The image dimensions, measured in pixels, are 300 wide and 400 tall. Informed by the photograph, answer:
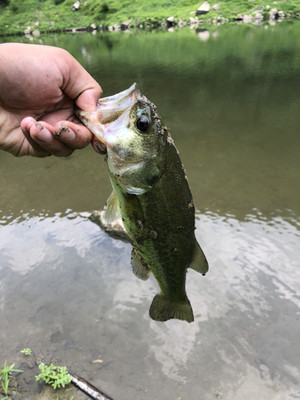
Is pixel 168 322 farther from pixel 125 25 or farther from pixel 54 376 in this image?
pixel 125 25

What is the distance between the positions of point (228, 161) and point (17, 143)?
802 cm

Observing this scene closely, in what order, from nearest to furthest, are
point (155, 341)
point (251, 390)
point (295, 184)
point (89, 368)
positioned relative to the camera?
point (251, 390)
point (89, 368)
point (155, 341)
point (295, 184)

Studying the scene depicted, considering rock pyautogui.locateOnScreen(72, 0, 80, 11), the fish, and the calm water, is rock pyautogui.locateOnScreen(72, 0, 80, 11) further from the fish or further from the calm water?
the fish

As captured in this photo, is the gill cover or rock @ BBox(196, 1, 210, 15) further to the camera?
rock @ BBox(196, 1, 210, 15)

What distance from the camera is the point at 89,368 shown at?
4715 millimetres

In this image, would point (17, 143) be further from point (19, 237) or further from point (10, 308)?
point (19, 237)

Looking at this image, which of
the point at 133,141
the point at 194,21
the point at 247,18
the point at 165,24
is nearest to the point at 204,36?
the point at 247,18

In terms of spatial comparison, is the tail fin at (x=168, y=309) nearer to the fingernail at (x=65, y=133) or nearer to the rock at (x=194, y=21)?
the fingernail at (x=65, y=133)

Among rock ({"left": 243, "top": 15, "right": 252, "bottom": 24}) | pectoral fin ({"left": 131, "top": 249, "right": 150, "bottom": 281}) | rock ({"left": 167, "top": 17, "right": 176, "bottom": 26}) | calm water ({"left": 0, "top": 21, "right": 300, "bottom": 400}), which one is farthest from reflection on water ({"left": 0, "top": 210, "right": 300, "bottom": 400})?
rock ({"left": 167, "top": 17, "right": 176, "bottom": 26})

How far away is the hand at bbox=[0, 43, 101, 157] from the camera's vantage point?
2.56 meters

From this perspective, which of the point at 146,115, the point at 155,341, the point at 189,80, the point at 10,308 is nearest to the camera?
the point at 146,115

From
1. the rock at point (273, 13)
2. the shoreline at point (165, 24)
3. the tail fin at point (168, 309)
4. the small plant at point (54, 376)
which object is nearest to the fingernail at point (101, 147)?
the tail fin at point (168, 309)

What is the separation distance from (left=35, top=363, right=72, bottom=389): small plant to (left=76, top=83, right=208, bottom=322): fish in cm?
250

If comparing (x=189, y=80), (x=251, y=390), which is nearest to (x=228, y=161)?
(x=251, y=390)
